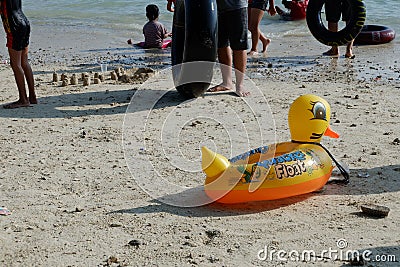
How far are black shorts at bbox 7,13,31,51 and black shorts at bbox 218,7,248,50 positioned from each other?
2.38 metres

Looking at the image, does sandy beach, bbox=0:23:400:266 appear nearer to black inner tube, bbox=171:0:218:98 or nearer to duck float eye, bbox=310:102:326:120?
black inner tube, bbox=171:0:218:98

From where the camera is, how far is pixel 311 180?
4.84m

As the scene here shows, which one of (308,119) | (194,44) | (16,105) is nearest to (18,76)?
(16,105)

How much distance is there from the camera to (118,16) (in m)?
17.9

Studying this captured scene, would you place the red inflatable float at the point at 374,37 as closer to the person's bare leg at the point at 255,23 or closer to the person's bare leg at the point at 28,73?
the person's bare leg at the point at 255,23

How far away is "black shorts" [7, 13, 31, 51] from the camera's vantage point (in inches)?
291

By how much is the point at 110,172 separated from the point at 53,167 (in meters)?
0.55

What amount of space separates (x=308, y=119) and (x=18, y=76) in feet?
13.4

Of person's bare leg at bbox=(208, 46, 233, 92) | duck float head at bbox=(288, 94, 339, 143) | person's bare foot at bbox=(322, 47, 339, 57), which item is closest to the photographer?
duck float head at bbox=(288, 94, 339, 143)

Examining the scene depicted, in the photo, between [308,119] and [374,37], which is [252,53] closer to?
[374,37]

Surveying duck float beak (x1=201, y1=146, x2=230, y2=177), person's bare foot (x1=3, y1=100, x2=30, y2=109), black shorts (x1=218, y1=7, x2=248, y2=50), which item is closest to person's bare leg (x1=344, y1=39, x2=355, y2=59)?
black shorts (x1=218, y1=7, x2=248, y2=50)

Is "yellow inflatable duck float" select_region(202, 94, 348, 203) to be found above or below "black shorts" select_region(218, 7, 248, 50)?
below

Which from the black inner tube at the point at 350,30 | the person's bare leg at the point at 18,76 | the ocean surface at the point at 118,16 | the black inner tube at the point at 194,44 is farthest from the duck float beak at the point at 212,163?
the ocean surface at the point at 118,16

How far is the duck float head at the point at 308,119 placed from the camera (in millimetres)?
5027
